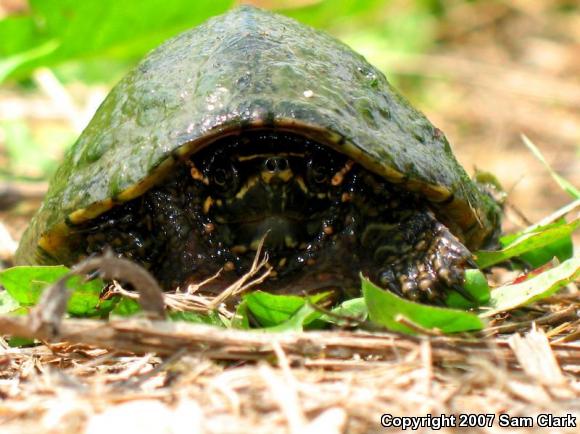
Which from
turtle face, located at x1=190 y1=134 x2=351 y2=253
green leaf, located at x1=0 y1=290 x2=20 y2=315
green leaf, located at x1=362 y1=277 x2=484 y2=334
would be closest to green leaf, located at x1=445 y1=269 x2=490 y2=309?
green leaf, located at x1=362 y1=277 x2=484 y2=334

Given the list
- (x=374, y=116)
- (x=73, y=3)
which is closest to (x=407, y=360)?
(x=374, y=116)

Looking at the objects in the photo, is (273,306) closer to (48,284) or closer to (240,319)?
(240,319)

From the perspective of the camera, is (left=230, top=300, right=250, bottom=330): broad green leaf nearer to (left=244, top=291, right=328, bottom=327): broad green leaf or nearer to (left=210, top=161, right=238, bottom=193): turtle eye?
(left=244, top=291, right=328, bottom=327): broad green leaf

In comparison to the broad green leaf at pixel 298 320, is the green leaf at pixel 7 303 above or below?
above

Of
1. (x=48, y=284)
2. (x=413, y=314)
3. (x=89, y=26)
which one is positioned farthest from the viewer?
(x=89, y=26)

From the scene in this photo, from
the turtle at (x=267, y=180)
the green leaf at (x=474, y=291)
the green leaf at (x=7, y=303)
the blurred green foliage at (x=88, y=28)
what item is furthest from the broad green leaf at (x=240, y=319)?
the blurred green foliage at (x=88, y=28)

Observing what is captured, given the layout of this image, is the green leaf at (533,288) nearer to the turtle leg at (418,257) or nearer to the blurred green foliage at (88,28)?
the turtle leg at (418,257)

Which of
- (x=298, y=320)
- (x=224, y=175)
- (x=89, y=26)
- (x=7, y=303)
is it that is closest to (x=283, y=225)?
(x=224, y=175)

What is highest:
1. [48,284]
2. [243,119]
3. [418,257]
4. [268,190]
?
[243,119]
